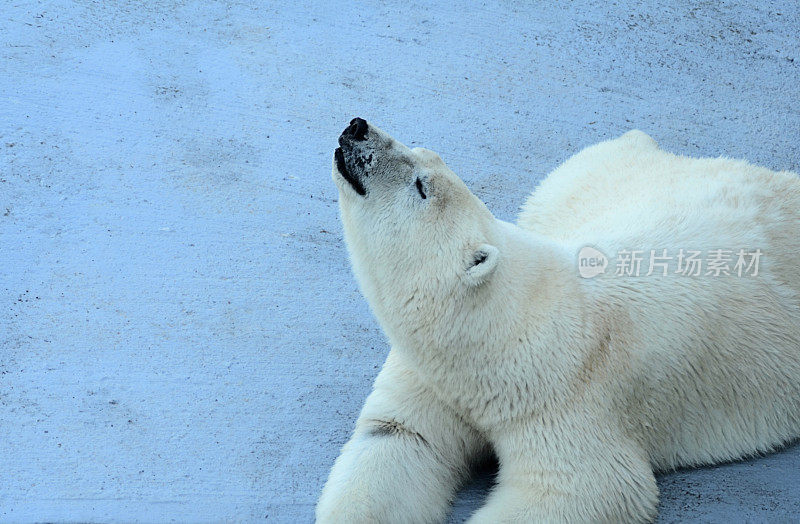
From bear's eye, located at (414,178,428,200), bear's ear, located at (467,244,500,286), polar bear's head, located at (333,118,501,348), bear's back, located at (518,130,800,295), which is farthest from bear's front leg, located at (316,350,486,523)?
bear's back, located at (518,130,800,295)

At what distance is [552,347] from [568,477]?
1.23ft

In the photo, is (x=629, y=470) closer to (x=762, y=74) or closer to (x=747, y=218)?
(x=747, y=218)

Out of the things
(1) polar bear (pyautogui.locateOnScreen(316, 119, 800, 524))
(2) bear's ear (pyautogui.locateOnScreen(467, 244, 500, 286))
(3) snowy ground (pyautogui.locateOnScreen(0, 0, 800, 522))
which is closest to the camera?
(2) bear's ear (pyautogui.locateOnScreen(467, 244, 500, 286))

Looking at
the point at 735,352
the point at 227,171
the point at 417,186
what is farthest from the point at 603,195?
the point at 227,171

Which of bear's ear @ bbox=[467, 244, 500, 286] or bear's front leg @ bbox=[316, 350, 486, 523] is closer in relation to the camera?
bear's ear @ bbox=[467, 244, 500, 286]

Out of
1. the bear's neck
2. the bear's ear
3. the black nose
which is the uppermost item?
the black nose

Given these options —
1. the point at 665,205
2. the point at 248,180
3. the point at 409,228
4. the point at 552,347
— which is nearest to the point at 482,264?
the point at 409,228

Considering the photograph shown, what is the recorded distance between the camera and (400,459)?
266cm

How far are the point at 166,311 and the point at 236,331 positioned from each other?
0.94 feet

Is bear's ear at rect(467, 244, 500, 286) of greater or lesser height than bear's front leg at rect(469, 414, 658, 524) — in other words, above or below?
above

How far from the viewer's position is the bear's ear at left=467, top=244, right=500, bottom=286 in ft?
7.85

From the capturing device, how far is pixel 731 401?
2842mm

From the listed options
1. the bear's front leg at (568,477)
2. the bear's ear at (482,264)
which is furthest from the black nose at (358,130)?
the bear's front leg at (568,477)

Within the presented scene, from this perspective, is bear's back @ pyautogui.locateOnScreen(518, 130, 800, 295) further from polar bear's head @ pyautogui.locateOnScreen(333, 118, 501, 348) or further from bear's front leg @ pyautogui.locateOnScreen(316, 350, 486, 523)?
bear's front leg @ pyautogui.locateOnScreen(316, 350, 486, 523)
